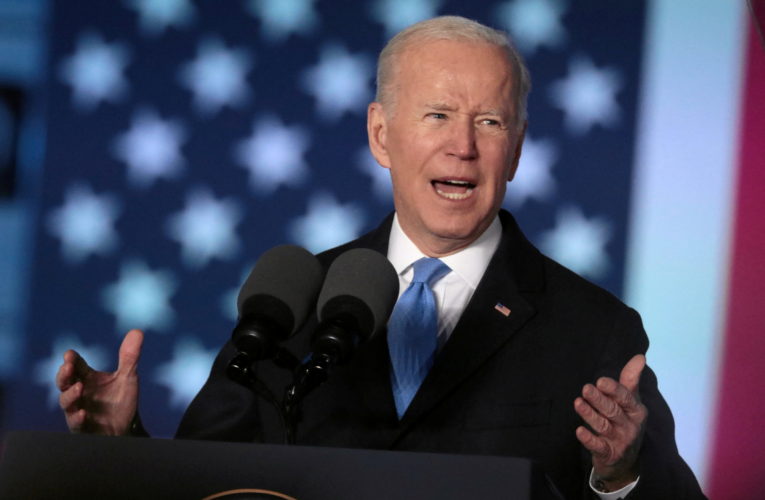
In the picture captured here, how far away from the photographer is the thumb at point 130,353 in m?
1.37

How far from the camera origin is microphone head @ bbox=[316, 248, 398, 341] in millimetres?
1187

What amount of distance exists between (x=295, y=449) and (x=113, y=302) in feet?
6.08

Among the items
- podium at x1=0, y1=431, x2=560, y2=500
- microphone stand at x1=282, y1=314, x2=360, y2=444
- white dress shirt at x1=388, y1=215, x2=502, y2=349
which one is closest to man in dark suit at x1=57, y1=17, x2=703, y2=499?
white dress shirt at x1=388, y1=215, x2=502, y2=349

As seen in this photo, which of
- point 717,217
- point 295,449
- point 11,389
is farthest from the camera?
point 11,389

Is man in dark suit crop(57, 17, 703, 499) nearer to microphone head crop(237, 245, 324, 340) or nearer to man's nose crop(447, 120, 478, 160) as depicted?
man's nose crop(447, 120, 478, 160)

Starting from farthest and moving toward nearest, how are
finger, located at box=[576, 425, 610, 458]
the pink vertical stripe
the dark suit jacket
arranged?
the pink vertical stripe, the dark suit jacket, finger, located at box=[576, 425, 610, 458]

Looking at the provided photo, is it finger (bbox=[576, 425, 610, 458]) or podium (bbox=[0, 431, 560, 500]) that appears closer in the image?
podium (bbox=[0, 431, 560, 500])

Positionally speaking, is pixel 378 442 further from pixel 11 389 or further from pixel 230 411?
pixel 11 389

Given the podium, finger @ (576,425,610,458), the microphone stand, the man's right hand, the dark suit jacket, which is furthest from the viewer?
the dark suit jacket

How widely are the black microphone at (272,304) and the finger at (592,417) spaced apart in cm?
32

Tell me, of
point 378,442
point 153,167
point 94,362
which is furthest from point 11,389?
point 378,442

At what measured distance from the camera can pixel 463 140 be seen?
1732 millimetres

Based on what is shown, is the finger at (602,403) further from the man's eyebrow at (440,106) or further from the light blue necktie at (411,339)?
the man's eyebrow at (440,106)

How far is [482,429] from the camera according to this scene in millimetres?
1647
